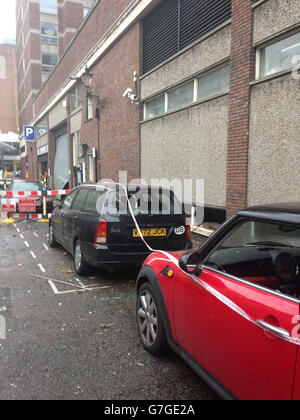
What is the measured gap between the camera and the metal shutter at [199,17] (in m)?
8.10

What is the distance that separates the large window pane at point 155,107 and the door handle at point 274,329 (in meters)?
9.77

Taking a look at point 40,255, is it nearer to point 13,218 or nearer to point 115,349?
point 115,349

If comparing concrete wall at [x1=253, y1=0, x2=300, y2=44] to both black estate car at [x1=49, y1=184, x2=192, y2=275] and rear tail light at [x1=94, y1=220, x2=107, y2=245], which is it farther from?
rear tail light at [x1=94, y1=220, x2=107, y2=245]

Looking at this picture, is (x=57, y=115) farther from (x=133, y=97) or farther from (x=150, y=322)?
(x=150, y=322)

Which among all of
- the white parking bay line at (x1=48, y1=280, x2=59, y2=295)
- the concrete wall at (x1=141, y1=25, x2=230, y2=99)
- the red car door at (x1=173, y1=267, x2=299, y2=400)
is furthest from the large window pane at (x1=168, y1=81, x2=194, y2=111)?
the red car door at (x1=173, y1=267, x2=299, y2=400)

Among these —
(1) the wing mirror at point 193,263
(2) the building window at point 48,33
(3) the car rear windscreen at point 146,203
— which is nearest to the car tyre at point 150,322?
(1) the wing mirror at point 193,263

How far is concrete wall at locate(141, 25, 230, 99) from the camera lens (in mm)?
7891

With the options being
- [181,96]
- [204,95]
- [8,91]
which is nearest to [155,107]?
[181,96]

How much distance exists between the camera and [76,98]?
21.2 m

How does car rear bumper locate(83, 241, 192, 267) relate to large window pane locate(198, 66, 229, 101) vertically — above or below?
below

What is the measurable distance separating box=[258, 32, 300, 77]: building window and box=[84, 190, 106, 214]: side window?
4029mm

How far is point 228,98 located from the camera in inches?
300
